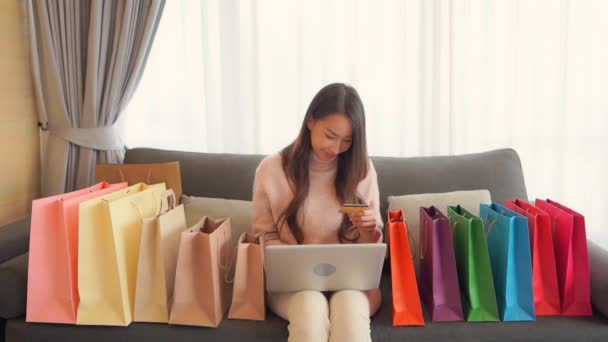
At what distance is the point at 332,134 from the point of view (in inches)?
74.6

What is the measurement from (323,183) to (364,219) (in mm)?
239

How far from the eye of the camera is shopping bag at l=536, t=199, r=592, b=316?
68.8 inches

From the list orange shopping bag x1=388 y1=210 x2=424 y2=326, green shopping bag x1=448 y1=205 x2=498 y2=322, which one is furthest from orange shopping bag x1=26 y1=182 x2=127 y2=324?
green shopping bag x1=448 y1=205 x2=498 y2=322

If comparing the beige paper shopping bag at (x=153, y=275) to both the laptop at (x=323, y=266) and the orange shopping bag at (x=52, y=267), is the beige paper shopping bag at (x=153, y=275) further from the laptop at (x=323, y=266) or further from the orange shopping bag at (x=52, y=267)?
the laptop at (x=323, y=266)

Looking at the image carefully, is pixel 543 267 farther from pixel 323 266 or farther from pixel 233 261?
pixel 233 261

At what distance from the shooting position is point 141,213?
6.20ft

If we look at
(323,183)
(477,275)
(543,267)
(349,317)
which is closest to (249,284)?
(349,317)

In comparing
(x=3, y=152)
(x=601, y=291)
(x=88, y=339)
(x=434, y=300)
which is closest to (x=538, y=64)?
(x=601, y=291)

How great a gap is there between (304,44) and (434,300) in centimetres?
144

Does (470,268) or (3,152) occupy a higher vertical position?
(3,152)

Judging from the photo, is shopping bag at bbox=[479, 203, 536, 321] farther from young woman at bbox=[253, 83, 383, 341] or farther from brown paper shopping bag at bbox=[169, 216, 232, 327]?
brown paper shopping bag at bbox=[169, 216, 232, 327]

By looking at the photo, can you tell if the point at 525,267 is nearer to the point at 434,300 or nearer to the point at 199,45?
the point at 434,300

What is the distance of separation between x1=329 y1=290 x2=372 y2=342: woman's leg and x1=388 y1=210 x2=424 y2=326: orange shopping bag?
0.10 metres

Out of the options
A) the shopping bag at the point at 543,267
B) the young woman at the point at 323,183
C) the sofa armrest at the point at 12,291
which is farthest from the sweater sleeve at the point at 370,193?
the sofa armrest at the point at 12,291
